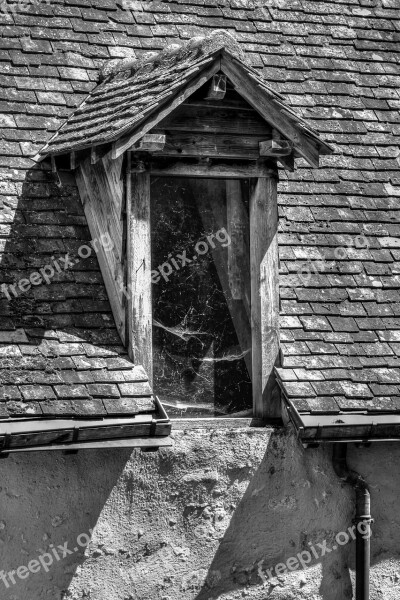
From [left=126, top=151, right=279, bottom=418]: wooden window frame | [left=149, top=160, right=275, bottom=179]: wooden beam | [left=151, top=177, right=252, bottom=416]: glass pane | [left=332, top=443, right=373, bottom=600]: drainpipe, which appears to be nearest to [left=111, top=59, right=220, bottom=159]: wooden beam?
[left=126, top=151, right=279, bottom=418]: wooden window frame

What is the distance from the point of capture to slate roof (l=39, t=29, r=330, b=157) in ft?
24.8

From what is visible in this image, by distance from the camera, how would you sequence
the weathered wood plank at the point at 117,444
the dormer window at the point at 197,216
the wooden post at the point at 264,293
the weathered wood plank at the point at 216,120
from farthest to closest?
1. the wooden post at the point at 264,293
2. the weathered wood plank at the point at 216,120
3. the dormer window at the point at 197,216
4. the weathered wood plank at the point at 117,444

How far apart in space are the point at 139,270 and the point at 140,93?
1.22 meters

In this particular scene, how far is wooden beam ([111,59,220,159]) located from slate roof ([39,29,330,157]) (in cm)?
3

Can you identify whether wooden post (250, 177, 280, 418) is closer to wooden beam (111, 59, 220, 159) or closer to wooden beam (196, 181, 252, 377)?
wooden beam (196, 181, 252, 377)

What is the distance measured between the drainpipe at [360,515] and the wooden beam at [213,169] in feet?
6.48

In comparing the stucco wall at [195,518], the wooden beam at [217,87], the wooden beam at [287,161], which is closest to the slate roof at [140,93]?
the wooden beam at [217,87]

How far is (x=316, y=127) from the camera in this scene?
9.30 meters

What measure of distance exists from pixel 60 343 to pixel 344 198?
8.91 ft

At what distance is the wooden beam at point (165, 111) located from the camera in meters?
7.48

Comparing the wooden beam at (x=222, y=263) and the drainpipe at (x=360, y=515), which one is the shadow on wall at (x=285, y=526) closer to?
the drainpipe at (x=360, y=515)

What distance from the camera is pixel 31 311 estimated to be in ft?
24.9

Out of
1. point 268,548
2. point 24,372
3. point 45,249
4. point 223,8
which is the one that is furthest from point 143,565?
point 223,8

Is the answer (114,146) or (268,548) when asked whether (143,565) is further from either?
(114,146)
